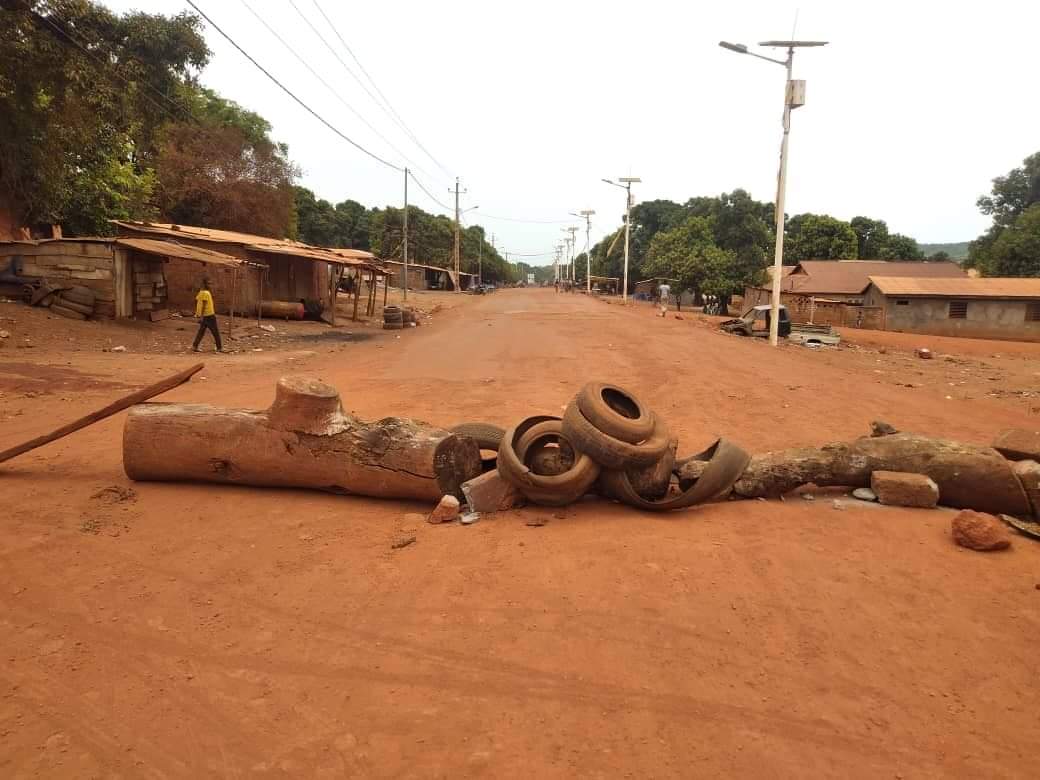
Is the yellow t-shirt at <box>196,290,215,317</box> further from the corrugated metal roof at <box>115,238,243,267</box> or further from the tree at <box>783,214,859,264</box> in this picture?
the tree at <box>783,214,859,264</box>

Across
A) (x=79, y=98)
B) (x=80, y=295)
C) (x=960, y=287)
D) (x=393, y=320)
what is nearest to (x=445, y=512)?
(x=80, y=295)

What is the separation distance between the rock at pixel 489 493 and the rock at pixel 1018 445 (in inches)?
155

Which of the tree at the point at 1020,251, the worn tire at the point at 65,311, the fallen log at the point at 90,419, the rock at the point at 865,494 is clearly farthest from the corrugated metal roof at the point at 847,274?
the fallen log at the point at 90,419

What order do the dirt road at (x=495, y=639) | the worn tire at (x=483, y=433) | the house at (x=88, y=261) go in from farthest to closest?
the house at (x=88, y=261)
the worn tire at (x=483, y=433)
the dirt road at (x=495, y=639)

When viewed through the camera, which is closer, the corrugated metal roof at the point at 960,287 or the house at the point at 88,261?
the house at the point at 88,261

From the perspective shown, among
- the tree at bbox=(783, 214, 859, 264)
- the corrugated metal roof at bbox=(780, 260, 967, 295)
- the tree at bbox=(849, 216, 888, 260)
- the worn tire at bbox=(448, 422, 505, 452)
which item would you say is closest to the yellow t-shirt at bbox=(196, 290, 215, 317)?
the worn tire at bbox=(448, 422, 505, 452)

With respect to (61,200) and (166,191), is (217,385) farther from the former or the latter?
(166,191)

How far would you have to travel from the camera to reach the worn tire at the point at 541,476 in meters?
4.82

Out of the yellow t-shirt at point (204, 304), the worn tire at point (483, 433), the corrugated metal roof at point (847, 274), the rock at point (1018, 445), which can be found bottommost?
the worn tire at point (483, 433)

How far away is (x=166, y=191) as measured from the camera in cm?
2889

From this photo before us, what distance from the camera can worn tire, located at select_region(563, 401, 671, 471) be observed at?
477 cm

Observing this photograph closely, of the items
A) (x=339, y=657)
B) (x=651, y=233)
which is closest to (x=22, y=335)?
(x=339, y=657)

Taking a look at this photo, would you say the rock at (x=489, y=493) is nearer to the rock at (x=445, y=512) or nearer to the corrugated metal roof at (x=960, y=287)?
the rock at (x=445, y=512)

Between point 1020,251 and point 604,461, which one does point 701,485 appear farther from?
point 1020,251
